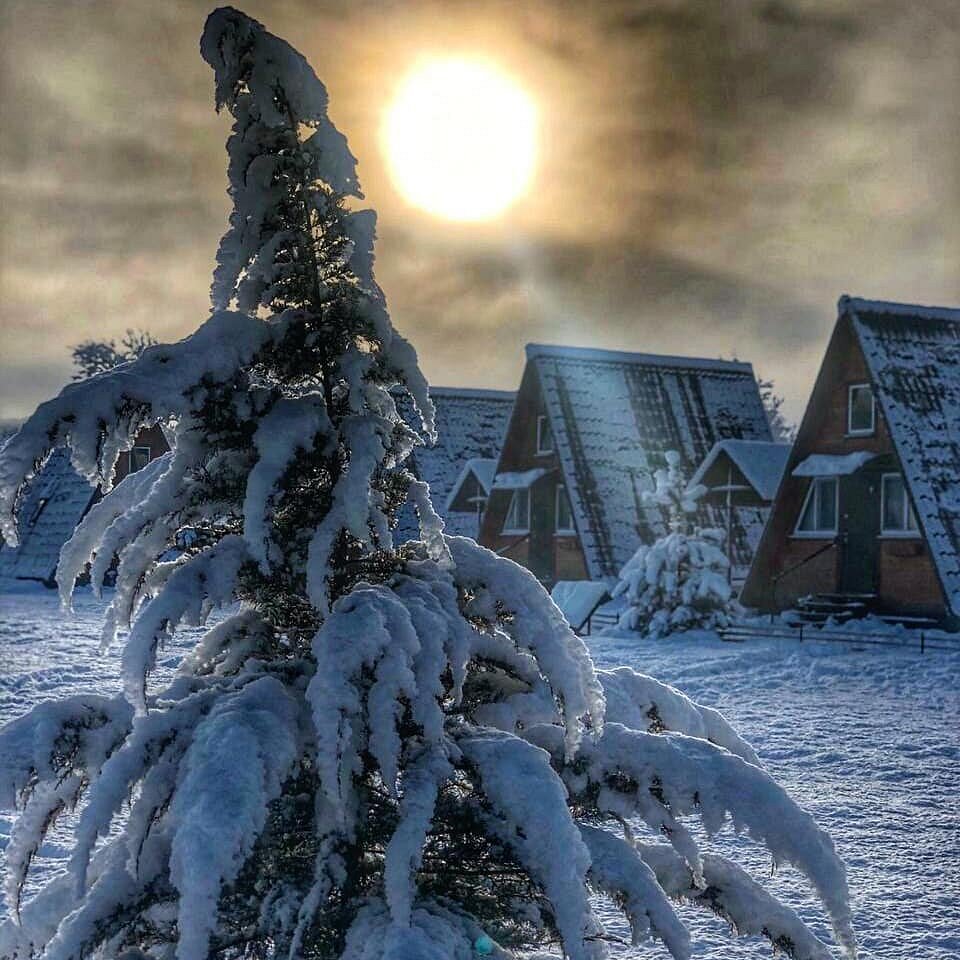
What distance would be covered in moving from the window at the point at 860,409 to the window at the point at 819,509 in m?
1.25

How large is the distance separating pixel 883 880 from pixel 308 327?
5356mm

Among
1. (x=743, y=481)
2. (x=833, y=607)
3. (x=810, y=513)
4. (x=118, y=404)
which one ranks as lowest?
(x=833, y=607)

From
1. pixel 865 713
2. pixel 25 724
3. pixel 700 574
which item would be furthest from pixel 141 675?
pixel 700 574

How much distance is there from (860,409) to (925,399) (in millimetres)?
1426

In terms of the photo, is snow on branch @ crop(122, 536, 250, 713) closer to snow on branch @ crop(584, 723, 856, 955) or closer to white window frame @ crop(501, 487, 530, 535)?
snow on branch @ crop(584, 723, 856, 955)

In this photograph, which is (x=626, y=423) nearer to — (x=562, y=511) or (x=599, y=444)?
(x=599, y=444)

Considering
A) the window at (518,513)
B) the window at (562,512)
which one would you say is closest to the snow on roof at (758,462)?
the window at (562,512)

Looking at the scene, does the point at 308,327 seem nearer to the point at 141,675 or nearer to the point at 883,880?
the point at 141,675

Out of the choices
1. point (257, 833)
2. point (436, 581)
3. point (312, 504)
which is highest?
point (312, 504)

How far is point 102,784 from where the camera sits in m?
2.36

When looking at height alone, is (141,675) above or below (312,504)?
below

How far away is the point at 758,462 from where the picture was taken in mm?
24797

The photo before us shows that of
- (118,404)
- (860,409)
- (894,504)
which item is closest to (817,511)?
(894,504)

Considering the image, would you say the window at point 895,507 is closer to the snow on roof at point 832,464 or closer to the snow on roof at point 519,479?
the snow on roof at point 832,464
